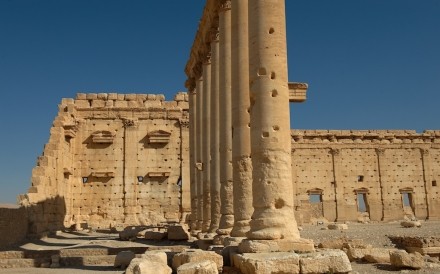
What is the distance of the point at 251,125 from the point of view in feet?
35.3

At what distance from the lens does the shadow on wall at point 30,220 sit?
1712cm

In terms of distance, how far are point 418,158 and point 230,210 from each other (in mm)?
26207

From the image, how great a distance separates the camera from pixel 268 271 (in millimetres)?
7801

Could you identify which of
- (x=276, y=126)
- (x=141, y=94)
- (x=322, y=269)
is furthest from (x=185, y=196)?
(x=322, y=269)

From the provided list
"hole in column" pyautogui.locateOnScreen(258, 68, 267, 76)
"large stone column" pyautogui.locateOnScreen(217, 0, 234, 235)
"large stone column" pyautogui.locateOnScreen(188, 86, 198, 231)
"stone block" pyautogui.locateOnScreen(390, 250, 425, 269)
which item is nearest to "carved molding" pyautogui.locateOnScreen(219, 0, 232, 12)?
"large stone column" pyautogui.locateOnScreen(217, 0, 234, 235)

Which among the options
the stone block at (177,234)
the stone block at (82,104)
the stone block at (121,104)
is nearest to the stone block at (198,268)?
the stone block at (177,234)

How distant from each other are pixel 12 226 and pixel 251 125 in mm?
11621

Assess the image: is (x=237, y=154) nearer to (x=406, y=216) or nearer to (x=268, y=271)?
(x=268, y=271)

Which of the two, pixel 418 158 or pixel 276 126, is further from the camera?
pixel 418 158

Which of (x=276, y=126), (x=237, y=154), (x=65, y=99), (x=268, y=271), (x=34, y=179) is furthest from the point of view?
(x=65, y=99)

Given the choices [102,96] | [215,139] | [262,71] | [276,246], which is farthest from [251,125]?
[102,96]

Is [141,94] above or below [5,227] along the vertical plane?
above

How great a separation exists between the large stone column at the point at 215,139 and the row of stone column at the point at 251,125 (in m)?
0.02

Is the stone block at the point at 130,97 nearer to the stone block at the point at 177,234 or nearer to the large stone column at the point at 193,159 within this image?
the large stone column at the point at 193,159
